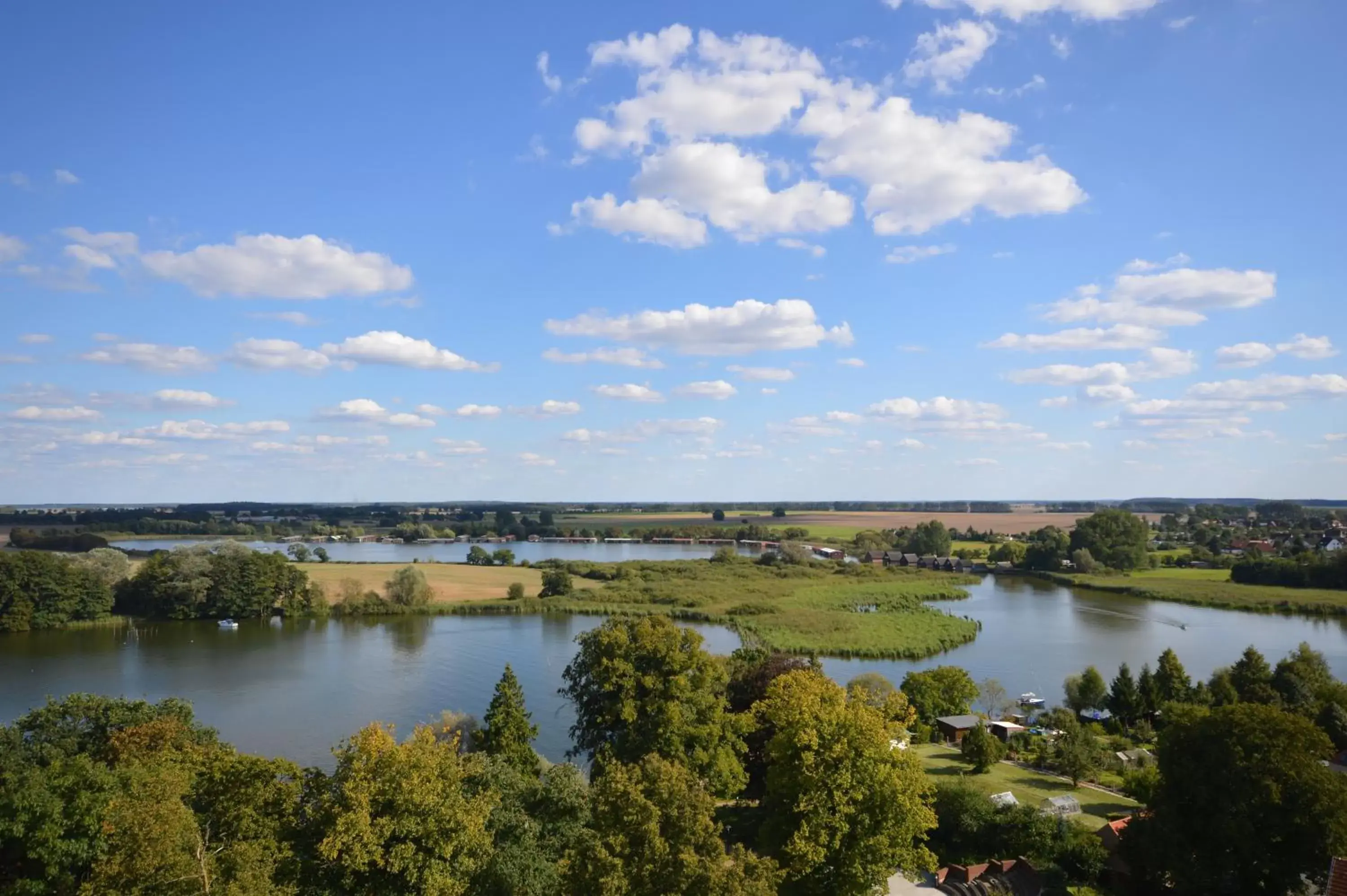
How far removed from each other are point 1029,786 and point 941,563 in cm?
5827

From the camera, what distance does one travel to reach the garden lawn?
1636cm

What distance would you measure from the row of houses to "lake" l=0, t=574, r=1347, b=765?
2135 centimetres

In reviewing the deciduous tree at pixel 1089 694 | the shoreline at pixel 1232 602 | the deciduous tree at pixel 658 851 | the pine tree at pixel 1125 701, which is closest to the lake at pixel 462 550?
the shoreline at pixel 1232 602

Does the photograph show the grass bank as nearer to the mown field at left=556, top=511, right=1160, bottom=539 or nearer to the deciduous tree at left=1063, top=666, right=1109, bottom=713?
the deciduous tree at left=1063, top=666, right=1109, bottom=713

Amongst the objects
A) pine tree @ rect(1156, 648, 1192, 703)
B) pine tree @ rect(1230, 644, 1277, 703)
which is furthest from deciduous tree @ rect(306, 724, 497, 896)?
pine tree @ rect(1156, 648, 1192, 703)

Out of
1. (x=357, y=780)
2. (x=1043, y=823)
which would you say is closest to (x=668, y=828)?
(x=357, y=780)

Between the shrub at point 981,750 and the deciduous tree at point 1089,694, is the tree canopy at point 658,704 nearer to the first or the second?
the shrub at point 981,750

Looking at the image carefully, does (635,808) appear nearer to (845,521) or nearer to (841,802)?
(841,802)

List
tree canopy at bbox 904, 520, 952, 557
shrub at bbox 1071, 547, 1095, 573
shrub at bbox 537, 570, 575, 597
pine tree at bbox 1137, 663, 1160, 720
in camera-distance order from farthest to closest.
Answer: tree canopy at bbox 904, 520, 952, 557 < shrub at bbox 1071, 547, 1095, 573 < shrub at bbox 537, 570, 575, 597 < pine tree at bbox 1137, 663, 1160, 720

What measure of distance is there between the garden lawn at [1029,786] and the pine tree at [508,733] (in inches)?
346

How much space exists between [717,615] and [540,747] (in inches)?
887

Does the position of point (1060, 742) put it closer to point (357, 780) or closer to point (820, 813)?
point (820, 813)

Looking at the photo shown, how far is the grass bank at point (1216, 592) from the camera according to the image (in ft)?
158

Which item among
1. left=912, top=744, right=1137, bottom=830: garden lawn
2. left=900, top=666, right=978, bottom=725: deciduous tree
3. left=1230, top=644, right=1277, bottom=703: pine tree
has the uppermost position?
left=1230, top=644, right=1277, bottom=703: pine tree
